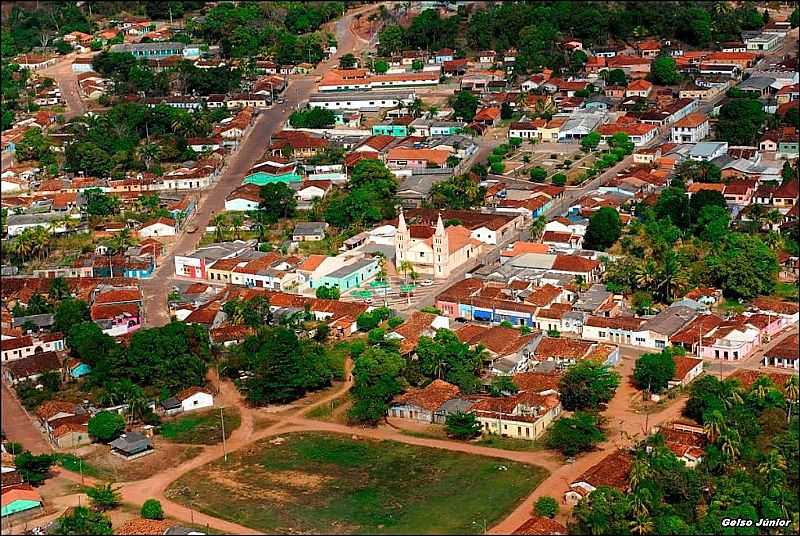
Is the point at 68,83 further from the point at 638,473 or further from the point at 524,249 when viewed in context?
the point at 638,473

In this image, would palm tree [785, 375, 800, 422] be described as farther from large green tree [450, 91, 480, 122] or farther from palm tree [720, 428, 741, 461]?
large green tree [450, 91, 480, 122]

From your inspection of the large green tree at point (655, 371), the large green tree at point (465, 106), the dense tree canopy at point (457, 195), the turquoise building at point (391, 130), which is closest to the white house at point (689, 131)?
the large green tree at point (465, 106)

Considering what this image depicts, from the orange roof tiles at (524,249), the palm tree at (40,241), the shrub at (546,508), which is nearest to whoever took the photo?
the shrub at (546,508)

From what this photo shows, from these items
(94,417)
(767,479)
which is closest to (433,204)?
(94,417)

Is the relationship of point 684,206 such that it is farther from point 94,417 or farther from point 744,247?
point 94,417

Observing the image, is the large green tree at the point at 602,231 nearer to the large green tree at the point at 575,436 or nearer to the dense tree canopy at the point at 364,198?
the dense tree canopy at the point at 364,198

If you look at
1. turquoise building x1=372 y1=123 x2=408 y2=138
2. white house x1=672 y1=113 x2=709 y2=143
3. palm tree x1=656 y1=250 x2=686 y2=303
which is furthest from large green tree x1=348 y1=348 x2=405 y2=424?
turquoise building x1=372 y1=123 x2=408 y2=138
